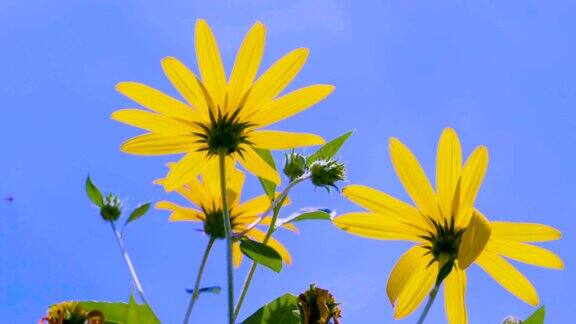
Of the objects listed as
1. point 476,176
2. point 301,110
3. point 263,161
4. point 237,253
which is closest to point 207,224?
point 237,253

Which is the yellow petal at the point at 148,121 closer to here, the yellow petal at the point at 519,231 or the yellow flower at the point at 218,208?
the yellow flower at the point at 218,208

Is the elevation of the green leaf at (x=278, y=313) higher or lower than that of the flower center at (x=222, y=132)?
lower

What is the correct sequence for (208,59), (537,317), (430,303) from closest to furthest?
(430,303), (537,317), (208,59)

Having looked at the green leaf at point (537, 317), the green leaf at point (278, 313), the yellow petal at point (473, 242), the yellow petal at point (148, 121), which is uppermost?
the yellow petal at point (148, 121)

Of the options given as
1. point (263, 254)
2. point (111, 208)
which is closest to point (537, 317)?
point (263, 254)

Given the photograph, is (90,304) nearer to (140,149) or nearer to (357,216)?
(140,149)

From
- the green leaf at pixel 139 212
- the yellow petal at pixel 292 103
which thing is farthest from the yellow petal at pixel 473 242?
the green leaf at pixel 139 212

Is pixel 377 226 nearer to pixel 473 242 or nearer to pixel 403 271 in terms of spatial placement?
pixel 403 271

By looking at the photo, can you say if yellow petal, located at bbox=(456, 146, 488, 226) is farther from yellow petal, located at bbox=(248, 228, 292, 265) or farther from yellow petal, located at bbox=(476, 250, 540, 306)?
yellow petal, located at bbox=(248, 228, 292, 265)
